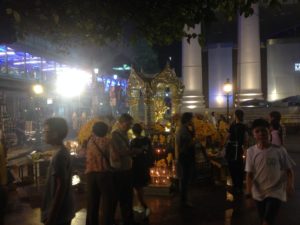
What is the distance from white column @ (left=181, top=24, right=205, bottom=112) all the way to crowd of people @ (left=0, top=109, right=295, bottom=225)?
85.0 ft

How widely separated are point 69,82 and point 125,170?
25.3 m

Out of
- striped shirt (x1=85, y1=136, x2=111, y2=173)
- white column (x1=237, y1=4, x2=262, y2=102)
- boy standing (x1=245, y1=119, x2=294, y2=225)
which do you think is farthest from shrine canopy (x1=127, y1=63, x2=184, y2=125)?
white column (x1=237, y1=4, x2=262, y2=102)

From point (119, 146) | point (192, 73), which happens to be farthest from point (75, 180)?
point (192, 73)

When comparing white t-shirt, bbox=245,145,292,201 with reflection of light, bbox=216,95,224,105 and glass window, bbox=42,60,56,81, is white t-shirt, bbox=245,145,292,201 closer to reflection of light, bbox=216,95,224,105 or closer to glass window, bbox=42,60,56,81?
glass window, bbox=42,60,56,81

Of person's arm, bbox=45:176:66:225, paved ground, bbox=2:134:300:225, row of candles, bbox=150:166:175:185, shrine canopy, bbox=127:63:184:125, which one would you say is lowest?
paved ground, bbox=2:134:300:225

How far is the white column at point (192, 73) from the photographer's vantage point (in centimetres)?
3481

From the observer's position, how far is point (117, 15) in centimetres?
771

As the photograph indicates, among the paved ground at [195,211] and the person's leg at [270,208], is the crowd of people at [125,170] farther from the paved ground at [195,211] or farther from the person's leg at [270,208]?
→ the paved ground at [195,211]

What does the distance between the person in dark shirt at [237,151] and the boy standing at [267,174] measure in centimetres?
474

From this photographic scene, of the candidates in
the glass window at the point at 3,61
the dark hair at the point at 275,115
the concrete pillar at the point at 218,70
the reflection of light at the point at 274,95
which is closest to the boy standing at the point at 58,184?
the dark hair at the point at 275,115

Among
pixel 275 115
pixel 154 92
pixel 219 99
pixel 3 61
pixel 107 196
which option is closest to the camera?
pixel 107 196

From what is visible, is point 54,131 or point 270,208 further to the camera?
point 270,208

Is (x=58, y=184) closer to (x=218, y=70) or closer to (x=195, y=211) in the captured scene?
(x=195, y=211)

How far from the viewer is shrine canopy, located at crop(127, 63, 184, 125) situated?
15.6 m
